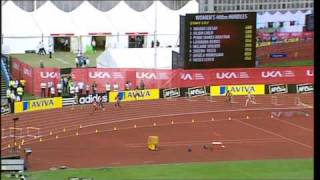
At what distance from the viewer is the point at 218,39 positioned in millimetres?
22844

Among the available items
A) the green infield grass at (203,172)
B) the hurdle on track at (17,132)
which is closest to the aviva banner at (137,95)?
the hurdle on track at (17,132)

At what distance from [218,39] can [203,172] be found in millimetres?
9437

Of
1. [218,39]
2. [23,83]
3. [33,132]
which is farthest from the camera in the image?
[23,83]

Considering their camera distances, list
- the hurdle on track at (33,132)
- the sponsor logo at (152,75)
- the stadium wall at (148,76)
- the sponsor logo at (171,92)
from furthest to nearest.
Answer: the sponsor logo at (152,75), the sponsor logo at (171,92), the stadium wall at (148,76), the hurdle on track at (33,132)

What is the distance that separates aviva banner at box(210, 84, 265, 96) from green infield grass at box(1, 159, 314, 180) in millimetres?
9903

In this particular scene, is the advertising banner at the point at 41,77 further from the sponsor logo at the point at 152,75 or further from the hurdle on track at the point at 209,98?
the hurdle on track at the point at 209,98

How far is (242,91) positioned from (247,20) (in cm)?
373

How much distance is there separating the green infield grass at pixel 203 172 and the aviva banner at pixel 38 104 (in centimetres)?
661

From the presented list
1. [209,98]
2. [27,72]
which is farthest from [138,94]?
[27,72]

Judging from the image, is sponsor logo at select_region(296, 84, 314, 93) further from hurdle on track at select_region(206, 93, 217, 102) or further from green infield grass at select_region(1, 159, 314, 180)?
green infield grass at select_region(1, 159, 314, 180)

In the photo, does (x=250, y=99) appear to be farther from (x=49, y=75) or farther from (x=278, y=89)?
(x=49, y=75)

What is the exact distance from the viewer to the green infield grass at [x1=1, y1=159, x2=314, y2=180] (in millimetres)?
13356

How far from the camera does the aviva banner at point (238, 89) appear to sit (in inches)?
995

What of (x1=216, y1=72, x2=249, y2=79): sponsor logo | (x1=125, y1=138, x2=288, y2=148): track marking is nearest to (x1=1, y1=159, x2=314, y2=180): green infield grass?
(x1=125, y1=138, x2=288, y2=148): track marking
